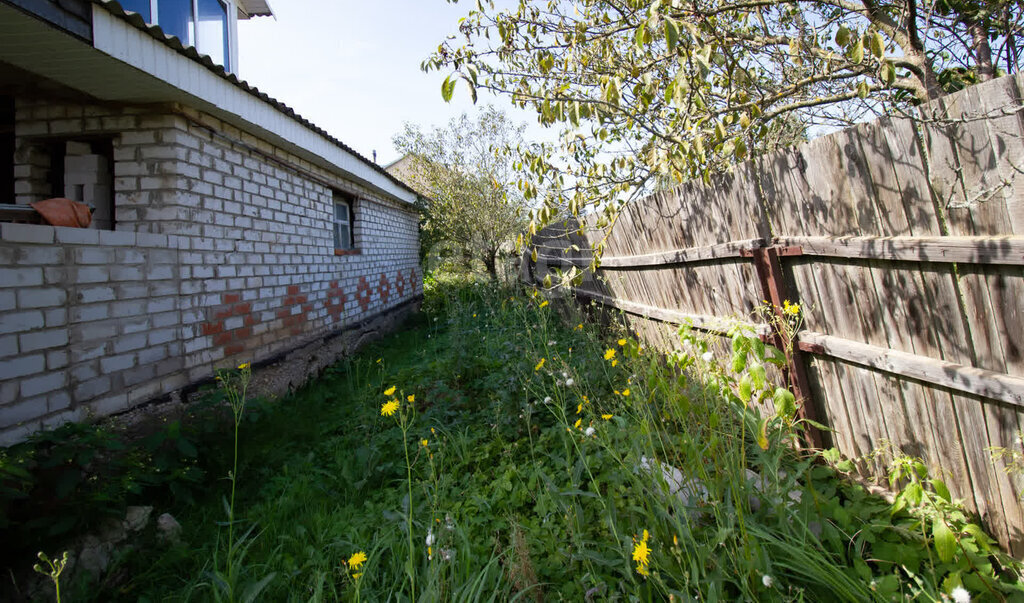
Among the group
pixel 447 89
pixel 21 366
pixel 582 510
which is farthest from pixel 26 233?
pixel 582 510

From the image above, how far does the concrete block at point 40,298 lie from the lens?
265 centimetres

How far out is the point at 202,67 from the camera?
3547 millimetres

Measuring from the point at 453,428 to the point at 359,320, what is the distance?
14.0 feet

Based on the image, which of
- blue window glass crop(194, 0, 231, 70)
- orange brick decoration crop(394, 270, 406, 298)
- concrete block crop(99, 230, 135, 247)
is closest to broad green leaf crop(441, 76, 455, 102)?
concrete block crop(99, 230, 135, 247)

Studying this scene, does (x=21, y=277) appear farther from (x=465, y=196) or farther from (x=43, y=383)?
(x=465, y=196)

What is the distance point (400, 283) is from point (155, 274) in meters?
6.01

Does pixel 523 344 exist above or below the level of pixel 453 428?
above

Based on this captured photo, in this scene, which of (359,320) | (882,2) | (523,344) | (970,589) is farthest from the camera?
(359,320)

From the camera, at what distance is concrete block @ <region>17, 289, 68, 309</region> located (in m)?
2.65

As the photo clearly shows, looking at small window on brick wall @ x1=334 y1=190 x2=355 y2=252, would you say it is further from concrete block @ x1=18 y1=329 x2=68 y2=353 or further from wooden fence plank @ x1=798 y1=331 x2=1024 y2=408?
wooden fence plank @ x1=798 y1=331 x2=1024 y2=408

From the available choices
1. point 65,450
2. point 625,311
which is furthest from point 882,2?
point 65,450

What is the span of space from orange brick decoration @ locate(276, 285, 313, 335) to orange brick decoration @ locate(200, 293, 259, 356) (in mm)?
523

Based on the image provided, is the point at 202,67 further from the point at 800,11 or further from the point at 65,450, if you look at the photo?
the point at 800,11

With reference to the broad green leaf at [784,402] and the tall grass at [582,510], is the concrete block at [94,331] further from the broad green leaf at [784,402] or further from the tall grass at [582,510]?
the broad green leaf at [784,402]
